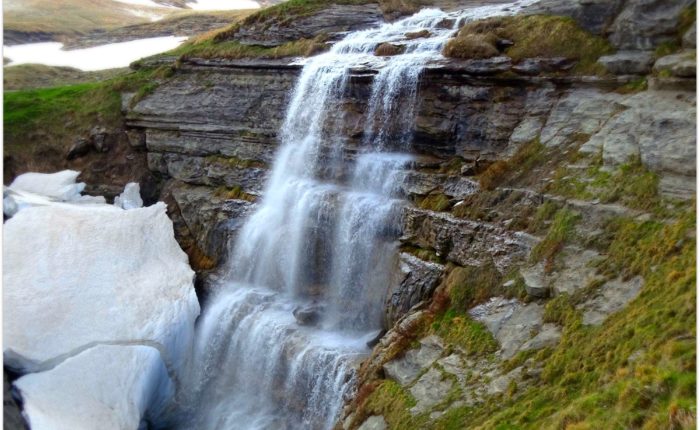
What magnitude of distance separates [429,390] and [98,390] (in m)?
12.2

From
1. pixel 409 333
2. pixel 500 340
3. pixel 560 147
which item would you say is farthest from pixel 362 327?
pixel 560 147

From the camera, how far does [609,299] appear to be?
16.0 m

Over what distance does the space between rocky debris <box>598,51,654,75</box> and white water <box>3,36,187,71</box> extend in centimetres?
4837

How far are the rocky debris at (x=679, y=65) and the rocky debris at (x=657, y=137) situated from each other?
608mm

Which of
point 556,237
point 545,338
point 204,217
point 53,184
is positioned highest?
point 556,237

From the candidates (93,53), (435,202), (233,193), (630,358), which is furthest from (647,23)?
(93,53)

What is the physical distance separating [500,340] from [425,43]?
15.5 meters

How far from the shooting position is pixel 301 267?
2652 cm

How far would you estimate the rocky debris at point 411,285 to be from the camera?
2108 cm

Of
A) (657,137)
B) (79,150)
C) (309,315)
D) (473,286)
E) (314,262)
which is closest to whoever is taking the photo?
(657,137)

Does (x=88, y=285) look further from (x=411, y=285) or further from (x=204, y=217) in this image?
(x=411, y=285)

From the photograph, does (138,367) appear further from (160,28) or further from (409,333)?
(160,28)

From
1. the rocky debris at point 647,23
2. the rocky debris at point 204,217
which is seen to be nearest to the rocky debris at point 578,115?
the rocky debris at point 647,23

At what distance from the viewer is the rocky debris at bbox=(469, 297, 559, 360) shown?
16.5 metres
